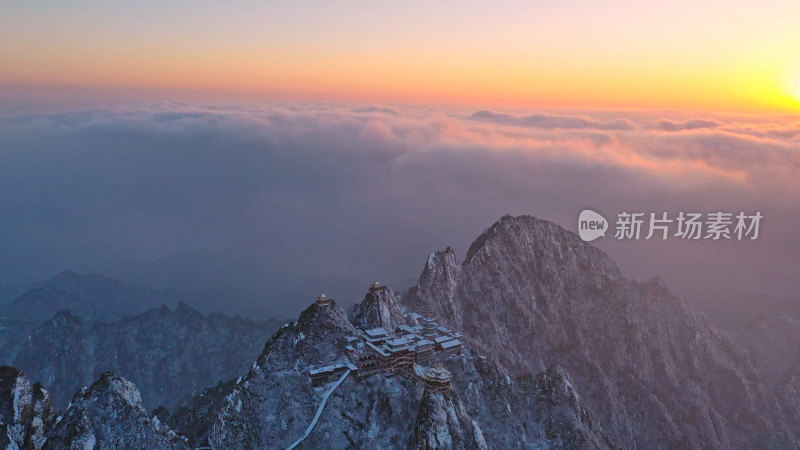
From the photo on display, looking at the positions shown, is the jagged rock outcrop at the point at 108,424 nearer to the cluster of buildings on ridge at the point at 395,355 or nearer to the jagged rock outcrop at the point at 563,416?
the cluster of buildings on ridge at the point at 395,355

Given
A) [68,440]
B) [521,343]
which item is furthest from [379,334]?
[521,343]

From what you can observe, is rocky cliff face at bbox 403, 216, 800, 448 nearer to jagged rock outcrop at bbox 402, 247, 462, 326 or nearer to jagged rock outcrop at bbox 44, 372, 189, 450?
jagged rock outcrop at bbox 402, 247, 462, 326

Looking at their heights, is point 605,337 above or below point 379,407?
below

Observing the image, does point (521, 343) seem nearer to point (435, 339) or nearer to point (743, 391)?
point (435, 339)

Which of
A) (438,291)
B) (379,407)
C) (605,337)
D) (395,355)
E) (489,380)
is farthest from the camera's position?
(605,337)

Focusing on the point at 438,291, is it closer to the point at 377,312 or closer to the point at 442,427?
the point at 377,312

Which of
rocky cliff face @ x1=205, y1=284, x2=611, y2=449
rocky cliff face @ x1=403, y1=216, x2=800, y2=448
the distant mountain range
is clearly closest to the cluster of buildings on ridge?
the distant mountain range

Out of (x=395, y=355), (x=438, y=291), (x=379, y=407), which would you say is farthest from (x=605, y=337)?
(x=379, y=407)

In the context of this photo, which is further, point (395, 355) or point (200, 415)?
point (200, 415)
